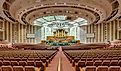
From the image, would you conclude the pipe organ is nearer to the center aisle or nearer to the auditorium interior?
the auditorium interior

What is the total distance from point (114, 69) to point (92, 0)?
19.3 meters

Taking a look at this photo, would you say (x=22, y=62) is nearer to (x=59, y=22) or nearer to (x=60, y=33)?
(x=60, y=33)

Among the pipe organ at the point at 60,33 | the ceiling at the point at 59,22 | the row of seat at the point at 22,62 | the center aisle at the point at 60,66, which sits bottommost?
the center aisle at the point at 60,66

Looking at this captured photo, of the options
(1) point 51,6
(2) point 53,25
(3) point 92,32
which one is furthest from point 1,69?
(2) point 53,25

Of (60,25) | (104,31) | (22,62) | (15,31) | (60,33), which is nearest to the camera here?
(22,62)

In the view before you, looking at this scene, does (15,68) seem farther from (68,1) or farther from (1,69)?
(68,1)

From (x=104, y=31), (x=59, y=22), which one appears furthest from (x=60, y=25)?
(x=104, y=31)

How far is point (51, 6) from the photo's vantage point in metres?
27.0

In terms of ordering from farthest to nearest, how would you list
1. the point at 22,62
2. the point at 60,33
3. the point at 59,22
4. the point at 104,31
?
1. the point at 59,22
2. the point at 60,33
3. the point at 104,31
4. the point at 22,62

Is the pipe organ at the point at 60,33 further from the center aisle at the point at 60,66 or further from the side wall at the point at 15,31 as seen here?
the center aisle at the point at 60,66

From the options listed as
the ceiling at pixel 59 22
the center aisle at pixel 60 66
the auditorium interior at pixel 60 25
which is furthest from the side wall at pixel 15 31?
the center aisle at pixel 60 66

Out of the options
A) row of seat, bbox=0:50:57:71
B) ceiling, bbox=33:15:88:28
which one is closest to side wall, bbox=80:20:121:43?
ceiling, bbox=33:15:88:28

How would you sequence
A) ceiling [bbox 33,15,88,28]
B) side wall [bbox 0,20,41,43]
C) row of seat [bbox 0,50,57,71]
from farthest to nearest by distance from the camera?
ceiling [bbox 33,15,88,28]
side wall [bbox 0,20,41,43]
row of seat [bbox 0,50,57,71]

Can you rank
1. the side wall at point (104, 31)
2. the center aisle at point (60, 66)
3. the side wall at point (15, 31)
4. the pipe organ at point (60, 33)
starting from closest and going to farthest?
the center aisle at point (60, 66), the side wall at point (15, 31), the side wall at point (104, 31), the pipe organ at point (60, 33)
